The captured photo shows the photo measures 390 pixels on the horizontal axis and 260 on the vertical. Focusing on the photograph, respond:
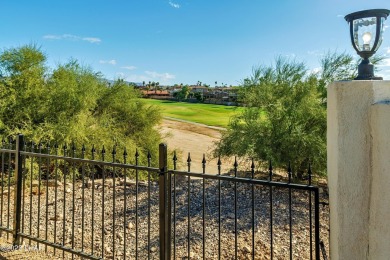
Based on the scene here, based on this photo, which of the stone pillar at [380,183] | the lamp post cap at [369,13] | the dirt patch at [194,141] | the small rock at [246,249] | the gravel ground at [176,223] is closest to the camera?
the stone pillar at [380,183]

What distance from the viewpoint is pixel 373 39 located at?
2314 mm

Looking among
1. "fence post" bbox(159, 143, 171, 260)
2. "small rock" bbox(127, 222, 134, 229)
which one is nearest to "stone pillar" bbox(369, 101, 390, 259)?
"fence post" bbox(159, 143, 171, 260)

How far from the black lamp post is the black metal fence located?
3.18 feet

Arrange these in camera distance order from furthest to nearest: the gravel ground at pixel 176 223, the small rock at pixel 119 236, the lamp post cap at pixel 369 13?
1. the small rock at pixel 119 236
2. the gravel ground at pixel 176 223
3. the lamp post cap at pixel 369 13

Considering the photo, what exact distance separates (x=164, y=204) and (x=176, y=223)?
308cm

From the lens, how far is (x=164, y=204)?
3145mm

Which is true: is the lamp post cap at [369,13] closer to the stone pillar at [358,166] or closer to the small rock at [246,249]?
the stone pillar at [358,166]

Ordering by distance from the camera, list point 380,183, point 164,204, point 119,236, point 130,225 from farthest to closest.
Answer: point 130,225
point 119,236
point 164,204
point 380,183

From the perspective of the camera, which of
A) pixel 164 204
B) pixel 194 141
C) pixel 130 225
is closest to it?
pixel 164 204

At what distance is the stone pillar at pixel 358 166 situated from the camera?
83.0 inches

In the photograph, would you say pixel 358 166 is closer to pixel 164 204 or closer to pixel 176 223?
pixel 164 204

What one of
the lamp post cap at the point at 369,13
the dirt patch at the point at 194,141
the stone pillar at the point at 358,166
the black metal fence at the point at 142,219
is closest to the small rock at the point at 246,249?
the black metal fence at the point at 142,219

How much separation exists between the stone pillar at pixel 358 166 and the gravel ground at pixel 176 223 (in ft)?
6.60

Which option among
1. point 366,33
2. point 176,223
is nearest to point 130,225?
point 176,223
